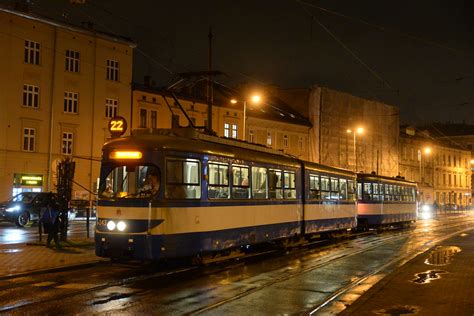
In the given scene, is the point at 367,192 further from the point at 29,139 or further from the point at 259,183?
the point at 29,139

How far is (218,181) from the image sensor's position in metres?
14.5

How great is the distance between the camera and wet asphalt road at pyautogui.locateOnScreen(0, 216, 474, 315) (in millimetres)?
9836

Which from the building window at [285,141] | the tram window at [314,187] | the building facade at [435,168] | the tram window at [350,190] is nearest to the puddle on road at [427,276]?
the tram window at [314,187]

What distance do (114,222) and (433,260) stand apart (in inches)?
355

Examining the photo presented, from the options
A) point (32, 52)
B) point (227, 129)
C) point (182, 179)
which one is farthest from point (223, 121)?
point (182, 179)

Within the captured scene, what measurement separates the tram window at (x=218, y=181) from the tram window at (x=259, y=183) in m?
1.63

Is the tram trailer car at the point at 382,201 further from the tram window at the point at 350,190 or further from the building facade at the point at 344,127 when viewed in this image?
the building facade at the point at 344,127


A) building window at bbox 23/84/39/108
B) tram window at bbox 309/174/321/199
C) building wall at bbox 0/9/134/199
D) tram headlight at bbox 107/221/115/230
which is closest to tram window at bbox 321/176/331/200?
tram window at bbox 309/174/321/199

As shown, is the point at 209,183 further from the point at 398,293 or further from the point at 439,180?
the point at 439,180

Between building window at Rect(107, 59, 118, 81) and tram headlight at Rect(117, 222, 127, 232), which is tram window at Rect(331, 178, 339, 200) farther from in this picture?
building window at Rect(107, 59, 118, 81)

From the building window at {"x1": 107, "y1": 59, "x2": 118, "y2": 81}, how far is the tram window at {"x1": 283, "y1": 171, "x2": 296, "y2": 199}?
28.3 meters

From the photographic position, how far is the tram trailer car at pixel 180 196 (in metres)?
12.7

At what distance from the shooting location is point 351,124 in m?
Result: 63.8

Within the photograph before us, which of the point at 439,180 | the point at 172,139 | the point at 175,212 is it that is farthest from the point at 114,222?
the point at 439,180
